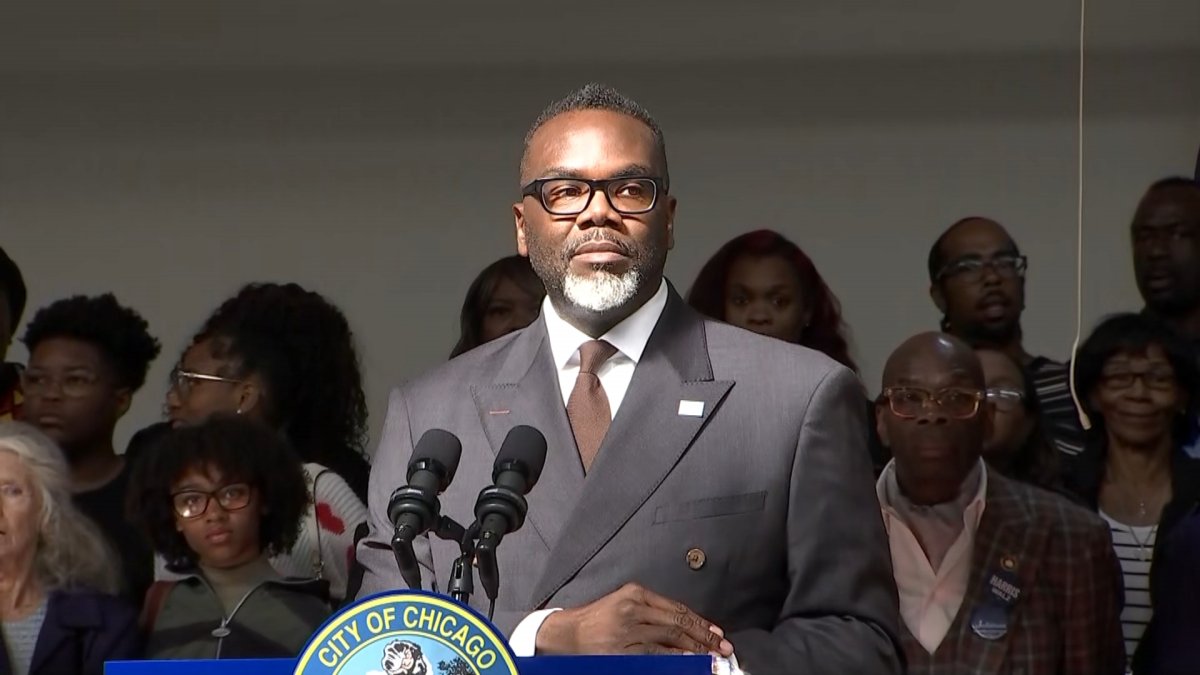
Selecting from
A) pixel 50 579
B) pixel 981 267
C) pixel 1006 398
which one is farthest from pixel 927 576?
pixel 50 579

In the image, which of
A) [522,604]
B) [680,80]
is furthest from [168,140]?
[522,604]

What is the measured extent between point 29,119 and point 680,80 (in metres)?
1.64

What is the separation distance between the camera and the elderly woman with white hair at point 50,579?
3537 mm

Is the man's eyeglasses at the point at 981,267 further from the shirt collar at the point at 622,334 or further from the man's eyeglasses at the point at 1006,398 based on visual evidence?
the shirt collar at the point at 622,334

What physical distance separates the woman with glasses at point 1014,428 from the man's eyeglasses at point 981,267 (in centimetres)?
37

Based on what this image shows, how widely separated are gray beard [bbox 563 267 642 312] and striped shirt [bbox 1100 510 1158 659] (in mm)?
1827

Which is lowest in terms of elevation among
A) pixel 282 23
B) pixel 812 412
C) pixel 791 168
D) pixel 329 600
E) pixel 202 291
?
pixel 329 600

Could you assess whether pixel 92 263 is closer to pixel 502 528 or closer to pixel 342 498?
pixel 342 498

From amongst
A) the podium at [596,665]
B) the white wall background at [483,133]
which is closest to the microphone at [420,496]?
the podium at [596,665]

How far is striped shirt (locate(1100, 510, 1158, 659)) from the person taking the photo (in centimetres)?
382

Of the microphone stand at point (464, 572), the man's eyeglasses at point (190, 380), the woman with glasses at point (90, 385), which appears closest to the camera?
the microphone stand at point (464, 572)

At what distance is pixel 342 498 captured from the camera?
13.0 feet

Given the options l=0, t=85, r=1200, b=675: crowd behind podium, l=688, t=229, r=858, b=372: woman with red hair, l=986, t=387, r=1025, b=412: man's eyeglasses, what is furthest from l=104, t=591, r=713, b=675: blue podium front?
l=986, t=387, r=1025, b=412: man's eyeglasses

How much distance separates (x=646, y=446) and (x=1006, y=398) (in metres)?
2.06
